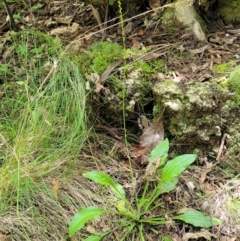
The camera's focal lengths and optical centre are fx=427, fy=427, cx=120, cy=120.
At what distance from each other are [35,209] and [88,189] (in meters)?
0.28

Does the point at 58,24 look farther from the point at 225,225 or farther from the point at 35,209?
the point at 225,225

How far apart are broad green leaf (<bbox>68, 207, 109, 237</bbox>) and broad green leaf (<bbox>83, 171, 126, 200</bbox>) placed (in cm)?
12

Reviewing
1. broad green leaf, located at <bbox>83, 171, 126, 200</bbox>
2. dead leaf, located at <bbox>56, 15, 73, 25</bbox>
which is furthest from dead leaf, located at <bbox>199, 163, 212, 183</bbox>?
dead leaf, located at <bbox>56, 15, 73, 25</bbox>

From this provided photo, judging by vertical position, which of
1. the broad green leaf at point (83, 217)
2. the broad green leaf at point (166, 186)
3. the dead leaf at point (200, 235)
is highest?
the broad green leaf at point (83, 217)

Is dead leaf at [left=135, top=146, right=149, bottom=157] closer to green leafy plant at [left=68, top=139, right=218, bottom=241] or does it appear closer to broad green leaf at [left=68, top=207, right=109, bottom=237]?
green leafy plant at [left=68, top=139, right=218, bottom=241]

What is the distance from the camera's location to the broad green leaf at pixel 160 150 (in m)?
2.07

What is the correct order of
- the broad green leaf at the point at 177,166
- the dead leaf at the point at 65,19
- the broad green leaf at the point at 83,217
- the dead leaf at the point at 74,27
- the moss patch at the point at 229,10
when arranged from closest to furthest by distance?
the broad green leaf at the point at 83,217, the broad green leaf at the point at 177,166, the moss patch at the point at 229,10, the dead leaf at the point at 74,27, the dead leaf at the point at 65,19

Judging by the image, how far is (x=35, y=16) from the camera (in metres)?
3.29

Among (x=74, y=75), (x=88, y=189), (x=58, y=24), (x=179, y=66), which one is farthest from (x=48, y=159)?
(x=58, y=24)

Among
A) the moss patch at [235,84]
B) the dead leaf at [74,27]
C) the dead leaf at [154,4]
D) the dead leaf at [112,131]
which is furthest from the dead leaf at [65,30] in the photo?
the moss patch at [235,84]

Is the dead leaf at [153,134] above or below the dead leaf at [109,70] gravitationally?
below

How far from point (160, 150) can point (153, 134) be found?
221 mm

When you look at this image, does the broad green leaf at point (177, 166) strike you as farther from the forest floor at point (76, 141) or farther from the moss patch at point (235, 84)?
the moss patch at point (235, 84)

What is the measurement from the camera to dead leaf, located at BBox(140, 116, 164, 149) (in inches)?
89.7
